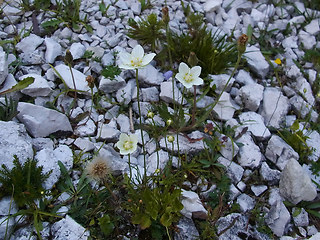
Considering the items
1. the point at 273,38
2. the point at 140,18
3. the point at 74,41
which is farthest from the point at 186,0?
the point at 74,41

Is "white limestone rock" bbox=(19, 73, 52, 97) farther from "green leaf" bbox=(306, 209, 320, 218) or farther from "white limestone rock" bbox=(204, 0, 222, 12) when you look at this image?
"green leaf" bbox=(306, 209, 320, 218)

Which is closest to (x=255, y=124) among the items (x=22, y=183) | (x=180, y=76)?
(x=180, y=76)

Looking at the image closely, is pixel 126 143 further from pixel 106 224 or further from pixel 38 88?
pixel 38 88

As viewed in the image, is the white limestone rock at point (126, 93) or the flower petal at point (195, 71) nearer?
the flower petal at point (195, 71)

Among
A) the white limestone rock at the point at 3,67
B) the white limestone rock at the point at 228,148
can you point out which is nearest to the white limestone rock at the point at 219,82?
the white limestone rock at the point at 228,148

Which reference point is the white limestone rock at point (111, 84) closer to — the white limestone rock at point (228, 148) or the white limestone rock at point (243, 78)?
the white limestone rock at point (228, 148)

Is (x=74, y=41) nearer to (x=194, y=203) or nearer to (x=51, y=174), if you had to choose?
(x=51, y=174)

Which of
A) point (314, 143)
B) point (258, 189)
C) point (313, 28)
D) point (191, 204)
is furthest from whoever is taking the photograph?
point (313, 28)
